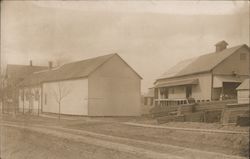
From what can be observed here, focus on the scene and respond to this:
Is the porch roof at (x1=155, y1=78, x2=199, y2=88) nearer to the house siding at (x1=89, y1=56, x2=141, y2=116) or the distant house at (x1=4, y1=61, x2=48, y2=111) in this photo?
the house siding at (x1=89, y1=56, x2=141, y2=116)

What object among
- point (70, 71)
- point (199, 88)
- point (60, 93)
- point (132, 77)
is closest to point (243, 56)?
point (199, 88)

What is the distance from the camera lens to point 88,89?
4586 millimetres

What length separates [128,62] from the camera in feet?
11.1

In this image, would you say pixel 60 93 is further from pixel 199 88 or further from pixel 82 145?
pixel 199 88

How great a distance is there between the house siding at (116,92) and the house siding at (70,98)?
558 millimetres

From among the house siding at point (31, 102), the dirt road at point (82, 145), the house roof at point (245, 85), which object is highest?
the house roof at point (245, 85)

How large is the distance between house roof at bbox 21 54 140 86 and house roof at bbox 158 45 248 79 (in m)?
0.92

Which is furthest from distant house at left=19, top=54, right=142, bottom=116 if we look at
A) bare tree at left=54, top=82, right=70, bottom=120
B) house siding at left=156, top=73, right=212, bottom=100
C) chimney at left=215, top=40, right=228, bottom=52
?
chimney at left=215, top=40, right=228, bottom=52

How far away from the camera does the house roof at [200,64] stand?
2402 millimetres

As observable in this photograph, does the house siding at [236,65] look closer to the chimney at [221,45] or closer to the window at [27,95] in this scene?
the chimney at [221,45]

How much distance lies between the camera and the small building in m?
2.24

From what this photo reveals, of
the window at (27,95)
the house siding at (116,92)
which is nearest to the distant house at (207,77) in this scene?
the house siding at (116,92)

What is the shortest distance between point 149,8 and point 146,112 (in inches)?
46.5

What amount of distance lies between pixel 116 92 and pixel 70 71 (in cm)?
100
